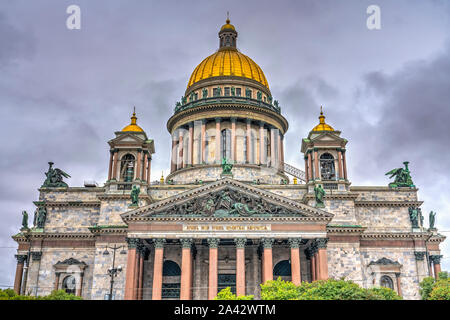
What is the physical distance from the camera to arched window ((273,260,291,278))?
156 feet

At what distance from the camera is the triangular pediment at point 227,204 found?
141 ft

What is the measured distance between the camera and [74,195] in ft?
169

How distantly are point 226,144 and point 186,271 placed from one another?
72.8ft

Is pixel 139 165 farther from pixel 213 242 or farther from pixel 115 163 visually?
→ pixel 213 242

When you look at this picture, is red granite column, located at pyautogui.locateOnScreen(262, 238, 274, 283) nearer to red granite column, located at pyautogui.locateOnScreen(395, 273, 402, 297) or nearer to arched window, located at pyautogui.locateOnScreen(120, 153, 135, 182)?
red granite column, located at pyautogui.locateOnScreen(395, 273, 402, 297)

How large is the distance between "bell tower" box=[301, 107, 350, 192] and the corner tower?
8.18 metres

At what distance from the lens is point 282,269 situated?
47.8 m

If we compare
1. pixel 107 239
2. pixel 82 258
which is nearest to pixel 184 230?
pixel 107 239

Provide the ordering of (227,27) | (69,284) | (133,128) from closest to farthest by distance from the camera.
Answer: (69,284) < (133,128) < (227,27)

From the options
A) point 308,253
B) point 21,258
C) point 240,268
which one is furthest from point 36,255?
point 308,253

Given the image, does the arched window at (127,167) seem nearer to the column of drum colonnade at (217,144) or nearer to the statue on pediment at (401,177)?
the column of drum colonnade at (217,144)

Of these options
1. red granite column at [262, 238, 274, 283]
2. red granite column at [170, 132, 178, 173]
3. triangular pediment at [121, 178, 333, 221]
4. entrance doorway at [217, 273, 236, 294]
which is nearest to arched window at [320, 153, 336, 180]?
triangular pediment at [121, 178, 333, 221]
